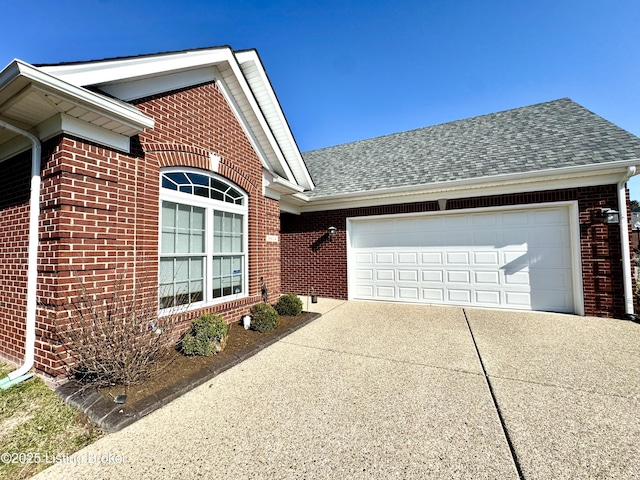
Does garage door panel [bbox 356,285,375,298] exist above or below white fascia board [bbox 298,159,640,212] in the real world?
below

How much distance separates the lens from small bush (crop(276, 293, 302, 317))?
6.70 m

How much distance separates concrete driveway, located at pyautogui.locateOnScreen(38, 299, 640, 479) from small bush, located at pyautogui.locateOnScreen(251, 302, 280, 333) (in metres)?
0.78

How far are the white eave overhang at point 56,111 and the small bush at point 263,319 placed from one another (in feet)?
11.6

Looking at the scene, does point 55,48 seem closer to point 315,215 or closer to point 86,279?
point 86,279

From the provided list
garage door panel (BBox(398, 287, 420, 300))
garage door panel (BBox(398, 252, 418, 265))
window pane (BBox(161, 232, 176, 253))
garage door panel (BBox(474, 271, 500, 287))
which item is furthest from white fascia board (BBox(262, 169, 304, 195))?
garage door panel (BBox(474, 271, 500, 287))

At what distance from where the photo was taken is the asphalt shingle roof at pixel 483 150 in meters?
6.98

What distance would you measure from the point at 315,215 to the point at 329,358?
599 centimetres

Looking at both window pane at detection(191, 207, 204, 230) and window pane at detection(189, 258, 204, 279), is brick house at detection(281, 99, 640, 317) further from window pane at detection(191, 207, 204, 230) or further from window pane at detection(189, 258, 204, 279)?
window pane at detection(189, 258, 204, 279)

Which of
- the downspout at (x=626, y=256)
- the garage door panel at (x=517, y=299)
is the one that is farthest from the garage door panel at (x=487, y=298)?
the downspout at (x=626, y=256)

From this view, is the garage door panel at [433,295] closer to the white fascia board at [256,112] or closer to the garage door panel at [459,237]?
the garage door panel at [459,237]

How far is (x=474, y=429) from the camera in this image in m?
2.62

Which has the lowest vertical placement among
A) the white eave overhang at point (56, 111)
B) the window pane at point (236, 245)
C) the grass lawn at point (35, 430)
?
the grass lawn at point (35, 430)

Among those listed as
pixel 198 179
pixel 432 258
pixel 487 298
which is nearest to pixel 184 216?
pixel 198 179

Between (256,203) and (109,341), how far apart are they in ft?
13.1
